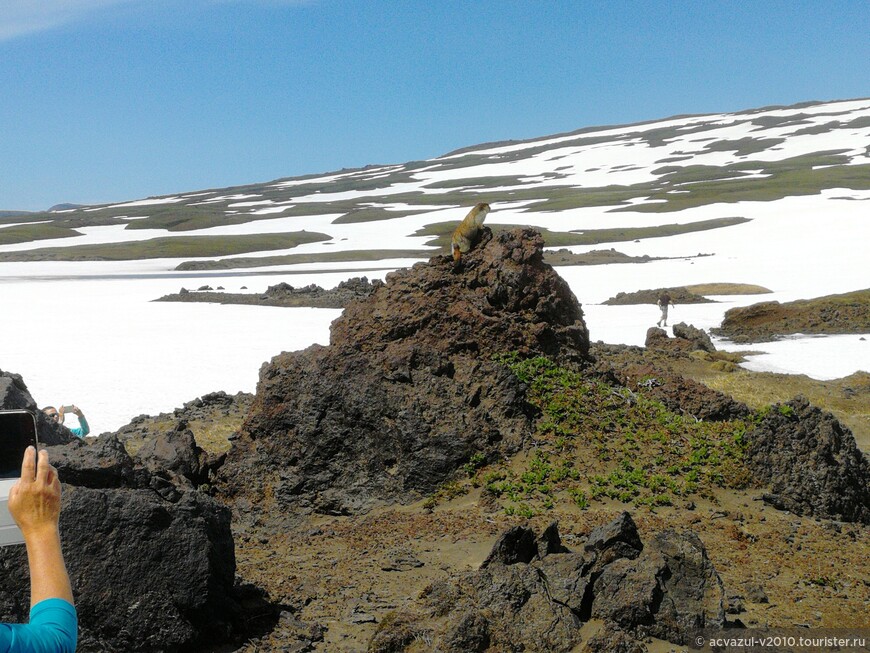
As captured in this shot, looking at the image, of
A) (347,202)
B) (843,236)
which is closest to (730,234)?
(843,236)

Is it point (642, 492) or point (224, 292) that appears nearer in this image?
point (642, 492)

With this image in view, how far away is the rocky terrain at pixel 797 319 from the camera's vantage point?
93.0ft

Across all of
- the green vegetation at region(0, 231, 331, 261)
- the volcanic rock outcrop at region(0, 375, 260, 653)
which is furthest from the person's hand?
the green vegetation at region(0, 231, 331, 261)

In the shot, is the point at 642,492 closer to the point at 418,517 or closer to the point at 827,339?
the point at 418,517

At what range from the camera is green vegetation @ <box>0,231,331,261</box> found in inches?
3620

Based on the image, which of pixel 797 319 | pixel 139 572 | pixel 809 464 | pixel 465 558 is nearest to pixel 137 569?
pixel 139 572

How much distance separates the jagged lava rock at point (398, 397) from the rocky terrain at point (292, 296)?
2422 cm

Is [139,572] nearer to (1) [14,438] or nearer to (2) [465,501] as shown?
(1) [14,438]

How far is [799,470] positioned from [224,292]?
39949mm

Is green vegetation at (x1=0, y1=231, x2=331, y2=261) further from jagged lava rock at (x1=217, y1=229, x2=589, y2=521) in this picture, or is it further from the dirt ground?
the dirt ground

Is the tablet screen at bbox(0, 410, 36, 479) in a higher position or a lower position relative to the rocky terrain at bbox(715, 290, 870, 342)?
higher

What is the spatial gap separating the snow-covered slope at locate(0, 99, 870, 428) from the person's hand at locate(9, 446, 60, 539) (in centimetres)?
1673

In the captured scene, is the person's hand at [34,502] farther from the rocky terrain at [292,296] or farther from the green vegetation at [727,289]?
the green vegetation at [727,289]

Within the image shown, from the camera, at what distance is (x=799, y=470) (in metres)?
10.8
